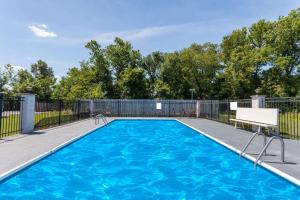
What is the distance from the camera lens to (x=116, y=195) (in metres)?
5.32

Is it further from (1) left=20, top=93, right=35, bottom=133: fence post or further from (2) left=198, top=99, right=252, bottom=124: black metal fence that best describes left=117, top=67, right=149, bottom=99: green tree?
(1) left=20, top=93, right=35, bottom=133: fence post

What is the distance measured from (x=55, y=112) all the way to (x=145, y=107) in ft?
49.2

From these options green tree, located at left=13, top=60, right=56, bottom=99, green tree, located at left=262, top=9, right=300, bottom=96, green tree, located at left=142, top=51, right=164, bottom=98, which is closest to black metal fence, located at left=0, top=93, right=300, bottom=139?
green tree, located at left=142, top=51, right=164, bottom=98

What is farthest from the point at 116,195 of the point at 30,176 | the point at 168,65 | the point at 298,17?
the point at 298,17

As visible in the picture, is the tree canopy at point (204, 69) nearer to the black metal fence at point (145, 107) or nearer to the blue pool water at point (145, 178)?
the black metal fence at point (145, 107)

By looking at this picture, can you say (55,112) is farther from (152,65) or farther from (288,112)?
(152,65)

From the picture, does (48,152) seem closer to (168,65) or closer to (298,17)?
(168,65)

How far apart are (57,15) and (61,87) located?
3214 centimetres

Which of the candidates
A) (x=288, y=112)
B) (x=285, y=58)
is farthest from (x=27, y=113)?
(x=285, y=58)

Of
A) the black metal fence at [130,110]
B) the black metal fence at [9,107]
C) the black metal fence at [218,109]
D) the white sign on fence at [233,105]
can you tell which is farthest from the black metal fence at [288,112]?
the black metal fence at [9,107]

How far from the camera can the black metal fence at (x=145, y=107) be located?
29938mm

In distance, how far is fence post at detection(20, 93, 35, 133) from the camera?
41.7 feet

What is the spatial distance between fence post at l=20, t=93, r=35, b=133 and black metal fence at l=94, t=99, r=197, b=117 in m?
16.2

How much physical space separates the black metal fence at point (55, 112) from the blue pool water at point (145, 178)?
19.1ft
